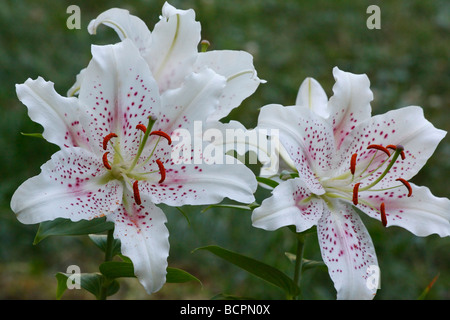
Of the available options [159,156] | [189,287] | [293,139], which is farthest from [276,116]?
[189,287]

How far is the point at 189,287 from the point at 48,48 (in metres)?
1.47

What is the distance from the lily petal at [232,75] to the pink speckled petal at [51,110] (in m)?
0.24

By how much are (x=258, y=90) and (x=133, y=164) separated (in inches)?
77.0

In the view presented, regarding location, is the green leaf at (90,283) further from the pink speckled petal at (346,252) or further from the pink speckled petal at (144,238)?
the pink speckled petal at (346,252)

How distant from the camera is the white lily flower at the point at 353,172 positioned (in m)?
0.90

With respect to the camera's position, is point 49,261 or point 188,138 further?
point 49,261

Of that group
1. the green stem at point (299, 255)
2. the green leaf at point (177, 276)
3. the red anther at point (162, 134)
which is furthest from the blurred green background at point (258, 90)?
the red anther at point (162, 134)

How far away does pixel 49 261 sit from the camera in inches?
76.4

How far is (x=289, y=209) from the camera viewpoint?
862mm

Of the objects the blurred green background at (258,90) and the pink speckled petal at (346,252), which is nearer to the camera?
the pink speckled petal at (346,252)

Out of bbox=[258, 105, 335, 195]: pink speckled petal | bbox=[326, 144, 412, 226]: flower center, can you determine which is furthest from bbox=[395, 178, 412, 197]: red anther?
bbox=[258, 105, 335, 195]: pink speckled petal

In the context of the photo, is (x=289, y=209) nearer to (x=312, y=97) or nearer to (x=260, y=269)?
Result: (x=260, y=269)

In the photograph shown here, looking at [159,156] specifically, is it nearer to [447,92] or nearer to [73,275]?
[73,275]

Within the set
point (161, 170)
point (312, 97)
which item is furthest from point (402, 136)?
point (161, 170)
